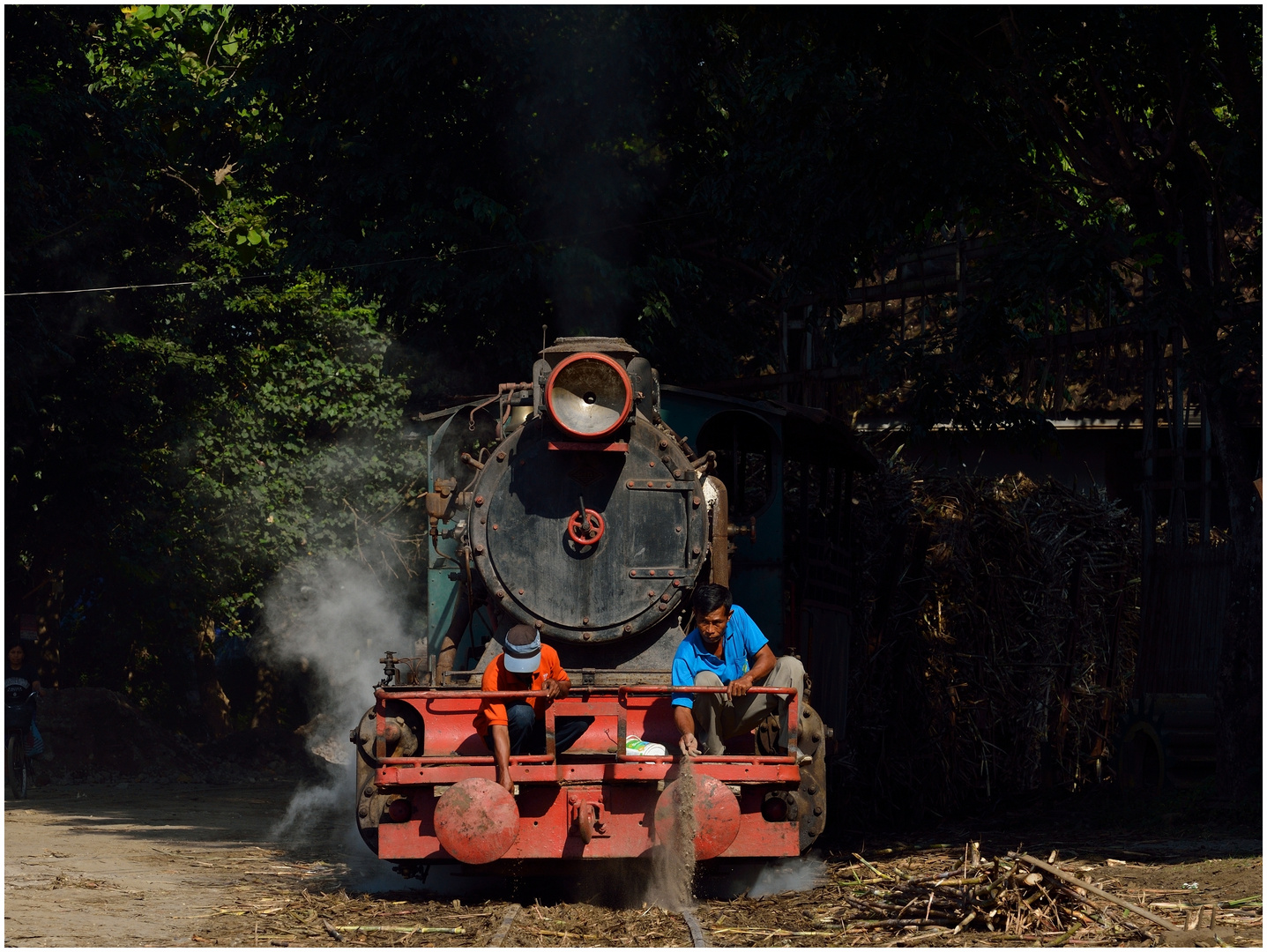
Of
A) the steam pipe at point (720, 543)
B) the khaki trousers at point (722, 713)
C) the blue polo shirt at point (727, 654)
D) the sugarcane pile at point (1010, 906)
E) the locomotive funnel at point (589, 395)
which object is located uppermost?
the locomotive funnel at point (589, 395)

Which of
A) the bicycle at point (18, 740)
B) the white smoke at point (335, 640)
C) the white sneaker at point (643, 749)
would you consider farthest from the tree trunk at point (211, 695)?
the white sneaker at point (643, 749)

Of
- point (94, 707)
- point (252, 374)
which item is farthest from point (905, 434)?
point (94, 707)

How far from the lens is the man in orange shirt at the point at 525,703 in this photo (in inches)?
287

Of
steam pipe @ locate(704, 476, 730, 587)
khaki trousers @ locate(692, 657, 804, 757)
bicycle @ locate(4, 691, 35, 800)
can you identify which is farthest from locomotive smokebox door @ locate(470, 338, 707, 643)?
bicycle @ locate(4, 691, 35, 800)

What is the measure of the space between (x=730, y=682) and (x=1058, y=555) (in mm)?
7437

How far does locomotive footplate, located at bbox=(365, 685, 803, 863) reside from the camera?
6.77 m

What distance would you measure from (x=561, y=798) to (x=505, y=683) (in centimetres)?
78

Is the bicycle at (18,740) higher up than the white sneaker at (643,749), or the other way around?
the white sneaker at (643,749)

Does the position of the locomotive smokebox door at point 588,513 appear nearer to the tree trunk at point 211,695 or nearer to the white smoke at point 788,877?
the white smoke at point 788,877

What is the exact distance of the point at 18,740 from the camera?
14906mm

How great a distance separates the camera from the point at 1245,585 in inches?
402

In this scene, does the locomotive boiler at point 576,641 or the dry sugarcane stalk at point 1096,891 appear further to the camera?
the locomotive boiler at point 576,641

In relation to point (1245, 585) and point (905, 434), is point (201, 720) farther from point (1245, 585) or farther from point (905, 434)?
point (1245, 585)

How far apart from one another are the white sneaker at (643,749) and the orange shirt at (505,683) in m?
0.48
